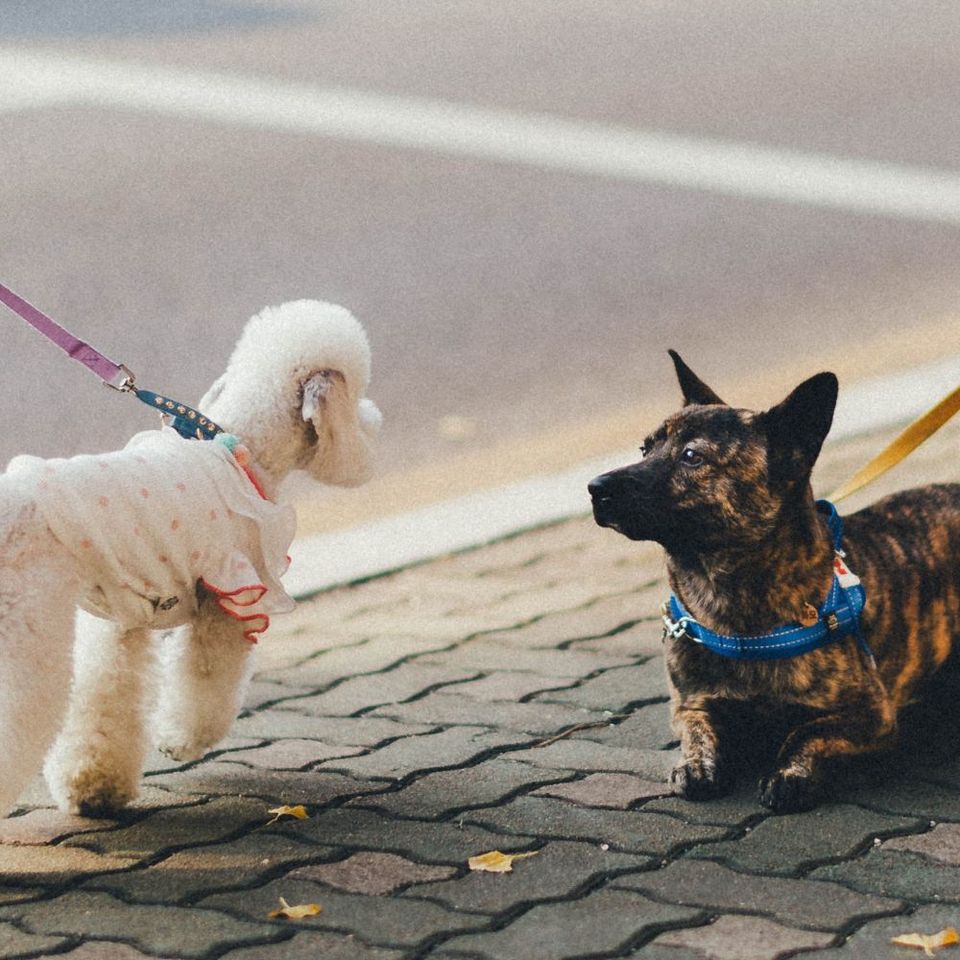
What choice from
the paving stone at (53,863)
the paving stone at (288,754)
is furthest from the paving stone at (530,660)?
the paving stone at (53,863)

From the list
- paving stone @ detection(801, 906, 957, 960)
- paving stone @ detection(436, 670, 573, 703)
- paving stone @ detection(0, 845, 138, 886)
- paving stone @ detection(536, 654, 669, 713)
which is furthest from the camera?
paving stone @ detection(436, 670, 573, 703)

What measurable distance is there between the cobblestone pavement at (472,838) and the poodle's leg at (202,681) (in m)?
0.13

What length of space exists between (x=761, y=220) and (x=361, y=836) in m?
7.37

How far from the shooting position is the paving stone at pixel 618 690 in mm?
4809

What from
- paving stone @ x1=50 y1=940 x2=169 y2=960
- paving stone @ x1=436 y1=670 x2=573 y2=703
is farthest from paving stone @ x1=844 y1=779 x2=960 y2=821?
paving stone @ x1=50 y1=940 x2=169 y2=960

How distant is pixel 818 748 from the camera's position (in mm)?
4004

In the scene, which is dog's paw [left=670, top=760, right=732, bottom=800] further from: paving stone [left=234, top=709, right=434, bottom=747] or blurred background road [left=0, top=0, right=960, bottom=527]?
blurred background road [left=0, top=0, right=960, bottom=527]

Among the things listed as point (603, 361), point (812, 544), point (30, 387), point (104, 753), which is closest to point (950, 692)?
point (812, 544)

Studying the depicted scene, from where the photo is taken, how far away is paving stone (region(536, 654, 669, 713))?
481 cm

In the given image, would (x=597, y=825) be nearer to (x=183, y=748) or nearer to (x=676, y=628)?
(x=676, y=628)

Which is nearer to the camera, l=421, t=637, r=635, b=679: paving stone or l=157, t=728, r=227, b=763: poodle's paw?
l=157, t=728, r=227, b=763: poodle's paw

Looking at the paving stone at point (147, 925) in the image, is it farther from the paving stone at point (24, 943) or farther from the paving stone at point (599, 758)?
the paving stone at point (599, 758)

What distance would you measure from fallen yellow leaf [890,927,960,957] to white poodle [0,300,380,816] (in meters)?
1.63

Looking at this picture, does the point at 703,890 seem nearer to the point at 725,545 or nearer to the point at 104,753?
the point at 725,545
